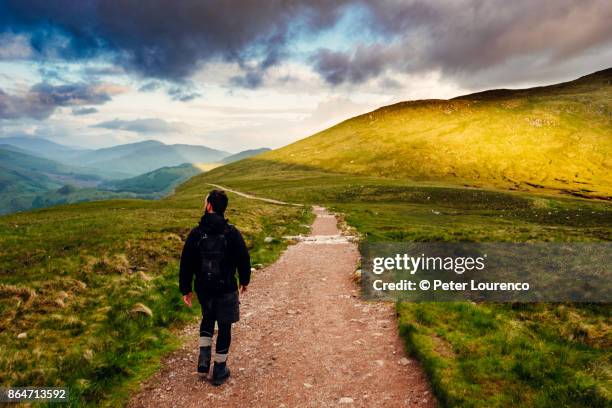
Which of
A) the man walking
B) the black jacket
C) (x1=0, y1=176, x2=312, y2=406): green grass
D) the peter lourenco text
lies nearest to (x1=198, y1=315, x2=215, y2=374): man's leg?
the man walking

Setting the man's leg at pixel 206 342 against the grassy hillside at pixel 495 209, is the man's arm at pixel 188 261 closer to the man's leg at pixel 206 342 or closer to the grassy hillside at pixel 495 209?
the man's leg at pixel 206 342

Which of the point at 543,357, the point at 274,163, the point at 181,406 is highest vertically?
the point at 274,163

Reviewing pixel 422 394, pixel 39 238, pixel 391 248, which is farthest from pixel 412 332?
pixel 39 238

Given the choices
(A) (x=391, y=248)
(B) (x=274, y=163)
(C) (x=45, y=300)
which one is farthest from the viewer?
(B) (x=274, y=163)

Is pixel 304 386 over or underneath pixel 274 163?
underneath

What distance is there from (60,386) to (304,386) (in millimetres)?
5458

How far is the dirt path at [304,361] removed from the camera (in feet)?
26.8

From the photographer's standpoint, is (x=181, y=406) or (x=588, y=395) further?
(x=181, y=406)

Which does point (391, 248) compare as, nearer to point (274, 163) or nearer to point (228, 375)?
point (228, 375)

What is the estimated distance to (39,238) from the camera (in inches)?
1040

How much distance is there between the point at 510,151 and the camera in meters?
155

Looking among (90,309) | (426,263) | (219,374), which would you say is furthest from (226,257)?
(426,263)

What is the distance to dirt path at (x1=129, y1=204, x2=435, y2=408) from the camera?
816 cm

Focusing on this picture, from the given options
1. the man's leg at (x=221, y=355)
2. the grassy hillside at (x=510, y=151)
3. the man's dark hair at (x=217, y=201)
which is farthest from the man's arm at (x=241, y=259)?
the grassy hillside at (x=510, y=151)
